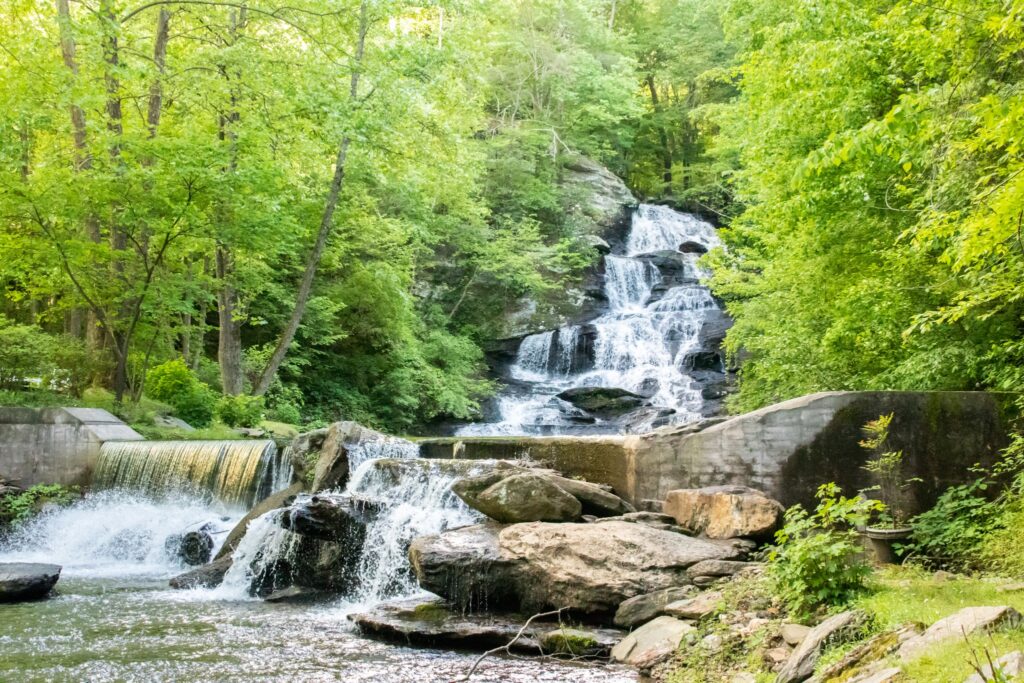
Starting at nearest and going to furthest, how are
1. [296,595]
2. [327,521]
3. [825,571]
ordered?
[825,571] → [296,595] → [327,521]

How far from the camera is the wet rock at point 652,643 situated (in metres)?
5.80

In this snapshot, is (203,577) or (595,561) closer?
(595,561)

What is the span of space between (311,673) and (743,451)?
502 centimetres

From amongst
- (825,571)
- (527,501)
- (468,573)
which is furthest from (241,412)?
(825,571)

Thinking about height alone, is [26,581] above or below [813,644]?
below

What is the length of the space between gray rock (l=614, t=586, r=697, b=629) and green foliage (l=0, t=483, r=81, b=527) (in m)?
9.76

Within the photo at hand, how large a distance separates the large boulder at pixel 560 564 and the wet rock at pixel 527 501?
50 cm

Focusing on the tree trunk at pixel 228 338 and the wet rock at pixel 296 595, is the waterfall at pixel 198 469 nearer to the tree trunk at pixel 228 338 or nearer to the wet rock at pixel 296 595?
the wet rock at pixel 296 595

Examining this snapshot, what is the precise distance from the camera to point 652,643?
5.98 metres

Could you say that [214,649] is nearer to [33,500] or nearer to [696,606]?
[696,606]

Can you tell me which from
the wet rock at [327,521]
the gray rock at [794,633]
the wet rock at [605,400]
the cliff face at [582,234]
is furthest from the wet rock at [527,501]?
the cliff face at [582,234]

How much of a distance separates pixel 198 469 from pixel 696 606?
338 inches

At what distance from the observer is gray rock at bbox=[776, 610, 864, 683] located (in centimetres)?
450

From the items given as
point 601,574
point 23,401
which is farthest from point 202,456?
point 601,574
